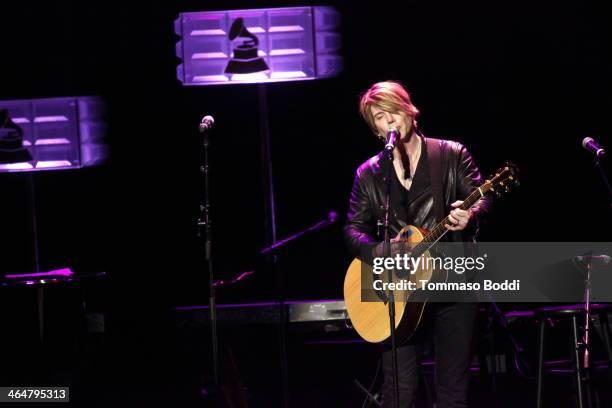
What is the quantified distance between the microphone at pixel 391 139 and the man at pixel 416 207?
0.45ft

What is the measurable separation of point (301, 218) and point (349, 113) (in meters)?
1.09

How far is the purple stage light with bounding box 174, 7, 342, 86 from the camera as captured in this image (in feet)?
22.0

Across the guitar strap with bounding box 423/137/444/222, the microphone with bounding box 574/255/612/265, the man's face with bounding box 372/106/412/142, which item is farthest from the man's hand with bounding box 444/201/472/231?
the microphone with bounding box 574/255/612/265

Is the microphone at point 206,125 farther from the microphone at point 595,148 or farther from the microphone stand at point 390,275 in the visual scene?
the microphone at point 595,148

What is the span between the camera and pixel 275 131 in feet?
24.7

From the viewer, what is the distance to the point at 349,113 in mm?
7352

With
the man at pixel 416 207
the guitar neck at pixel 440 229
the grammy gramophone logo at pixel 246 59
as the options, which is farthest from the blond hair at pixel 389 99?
the grammy gramophone logo at pixel 246 59

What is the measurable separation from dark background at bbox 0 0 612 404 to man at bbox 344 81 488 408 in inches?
137

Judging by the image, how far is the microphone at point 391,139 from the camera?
329 centimetres

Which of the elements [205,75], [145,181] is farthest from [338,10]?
[145,181]

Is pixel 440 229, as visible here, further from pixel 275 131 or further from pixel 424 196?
pixel 275 131

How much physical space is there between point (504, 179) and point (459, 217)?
12.2 inches

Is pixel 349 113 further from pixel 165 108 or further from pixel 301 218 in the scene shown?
pixel 165 108

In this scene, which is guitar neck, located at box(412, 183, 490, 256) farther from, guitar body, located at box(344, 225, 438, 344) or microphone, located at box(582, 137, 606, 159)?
microphone, located at box(582, 137, 606, 159)
